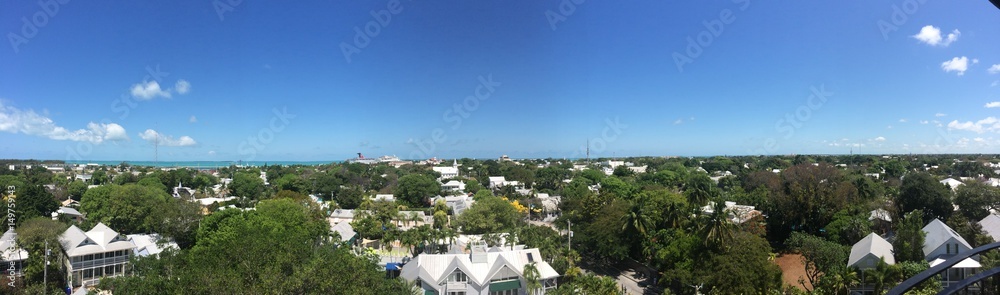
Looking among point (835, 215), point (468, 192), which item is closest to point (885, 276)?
point (835, 215)

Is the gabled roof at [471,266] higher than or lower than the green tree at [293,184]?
lower

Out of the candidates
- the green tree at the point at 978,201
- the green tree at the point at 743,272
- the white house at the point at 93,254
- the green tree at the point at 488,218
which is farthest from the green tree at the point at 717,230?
the white house at the point at 93,254

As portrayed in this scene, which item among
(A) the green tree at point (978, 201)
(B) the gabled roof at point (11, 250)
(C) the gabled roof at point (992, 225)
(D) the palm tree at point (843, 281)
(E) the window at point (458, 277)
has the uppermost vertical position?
(A) the green tree at point (978, 201)

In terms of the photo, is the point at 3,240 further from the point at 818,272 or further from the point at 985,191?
the point at 985,191

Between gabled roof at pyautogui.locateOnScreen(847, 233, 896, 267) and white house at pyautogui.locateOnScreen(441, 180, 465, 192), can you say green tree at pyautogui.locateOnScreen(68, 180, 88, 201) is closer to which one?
white house at pyautogui.locateOnScreen(441, 180, 465, 192)

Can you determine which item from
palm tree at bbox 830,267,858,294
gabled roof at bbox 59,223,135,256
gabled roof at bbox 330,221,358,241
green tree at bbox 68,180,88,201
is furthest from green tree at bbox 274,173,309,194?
palm tree at bbox 830,267,858,294

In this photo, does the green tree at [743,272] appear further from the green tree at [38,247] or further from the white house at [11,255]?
the white house at [11,255]
